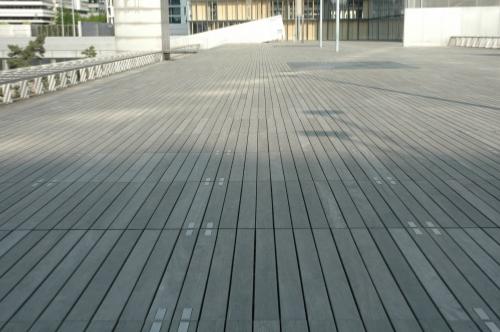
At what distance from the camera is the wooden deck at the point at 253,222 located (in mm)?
3584

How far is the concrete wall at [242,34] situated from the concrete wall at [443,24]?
20.2 metres

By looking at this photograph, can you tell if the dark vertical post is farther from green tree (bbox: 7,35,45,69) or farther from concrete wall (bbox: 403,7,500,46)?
concrete wall (bbox: 403,7,500,46)

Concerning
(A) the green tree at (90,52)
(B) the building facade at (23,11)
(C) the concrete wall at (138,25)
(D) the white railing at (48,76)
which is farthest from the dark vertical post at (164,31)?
(B) the building facade at (23,11)

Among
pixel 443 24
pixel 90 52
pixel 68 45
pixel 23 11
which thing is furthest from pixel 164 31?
pixel 23 11

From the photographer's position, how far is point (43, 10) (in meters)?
149

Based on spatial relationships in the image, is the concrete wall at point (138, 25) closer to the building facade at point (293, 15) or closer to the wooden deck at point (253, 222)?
the wooden deck at point (253, 222)

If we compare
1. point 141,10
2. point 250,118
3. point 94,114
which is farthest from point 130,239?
point 141,10

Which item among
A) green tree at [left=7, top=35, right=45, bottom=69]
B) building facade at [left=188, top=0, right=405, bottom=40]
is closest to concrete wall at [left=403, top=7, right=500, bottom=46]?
green tree at [left=7, top=35, right=45, bottom=69]

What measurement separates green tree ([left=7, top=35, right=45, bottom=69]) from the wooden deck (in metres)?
37.9

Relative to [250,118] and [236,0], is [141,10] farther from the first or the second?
[236,0]

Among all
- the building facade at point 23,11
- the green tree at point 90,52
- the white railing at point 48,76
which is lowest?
the white railing at point 48,76

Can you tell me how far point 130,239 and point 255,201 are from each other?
144 cm

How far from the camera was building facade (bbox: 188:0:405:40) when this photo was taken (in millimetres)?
74500

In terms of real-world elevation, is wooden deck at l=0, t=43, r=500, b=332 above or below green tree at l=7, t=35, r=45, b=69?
below
